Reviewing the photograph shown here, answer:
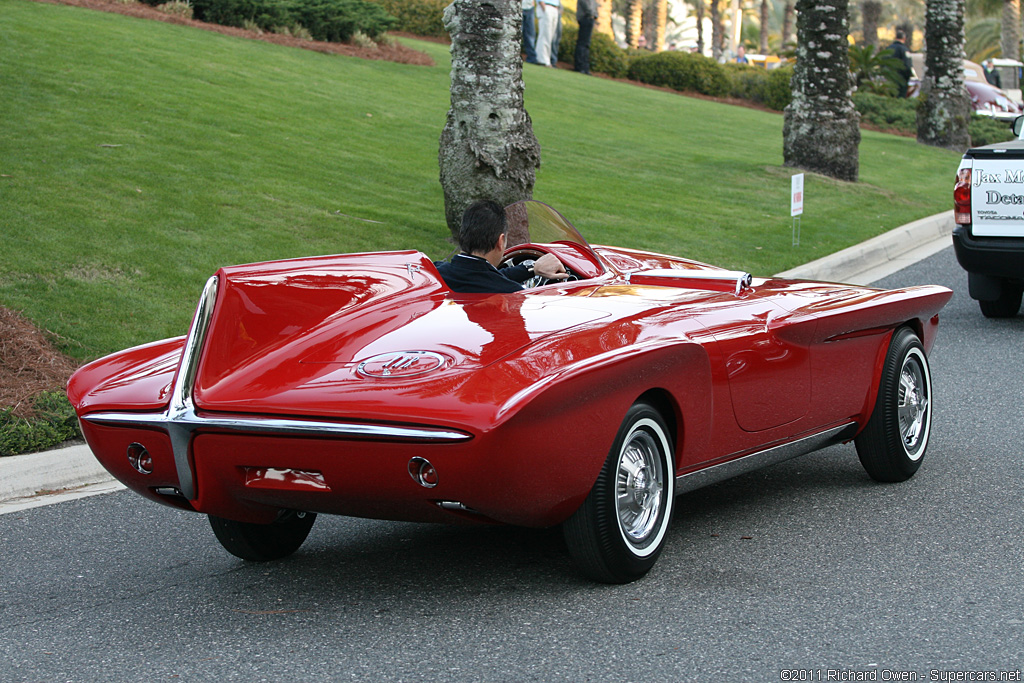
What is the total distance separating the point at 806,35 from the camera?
1664 cm

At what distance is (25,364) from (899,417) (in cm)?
499

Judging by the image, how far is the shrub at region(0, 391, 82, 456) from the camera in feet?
20.0

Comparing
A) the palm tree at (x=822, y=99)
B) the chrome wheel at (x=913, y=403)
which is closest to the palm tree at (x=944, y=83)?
the palm tree at (x=822, y=99)

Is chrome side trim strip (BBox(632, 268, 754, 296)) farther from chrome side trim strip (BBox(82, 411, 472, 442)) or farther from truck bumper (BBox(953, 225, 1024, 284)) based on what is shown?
truck bumper (BBox(953, 225, 1024, 284))

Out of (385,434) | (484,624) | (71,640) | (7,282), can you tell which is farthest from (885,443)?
(7,282)

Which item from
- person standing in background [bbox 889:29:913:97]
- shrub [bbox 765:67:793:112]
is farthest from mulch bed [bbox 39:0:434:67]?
person standing in background [bbox 889:29:913:97]

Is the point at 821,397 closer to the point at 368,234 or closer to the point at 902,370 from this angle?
the point at 902,370

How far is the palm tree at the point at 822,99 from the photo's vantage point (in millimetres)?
16469

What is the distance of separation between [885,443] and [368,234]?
21.8 feet

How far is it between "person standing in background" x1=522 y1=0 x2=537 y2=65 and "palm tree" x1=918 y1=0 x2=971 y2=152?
11.1 metres

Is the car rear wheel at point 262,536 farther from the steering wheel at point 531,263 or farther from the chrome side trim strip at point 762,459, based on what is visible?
the chrome side trim strip at point 762,459

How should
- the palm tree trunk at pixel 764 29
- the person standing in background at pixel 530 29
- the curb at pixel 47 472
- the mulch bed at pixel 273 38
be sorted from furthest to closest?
the palm tree trunk at pixel 764 29 → the person standing in background at pixel 530 29 → the mulch bed at pixel 273 38 → the curb at pixel 47 472

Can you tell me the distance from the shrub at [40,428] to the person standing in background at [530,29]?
26.1 metres

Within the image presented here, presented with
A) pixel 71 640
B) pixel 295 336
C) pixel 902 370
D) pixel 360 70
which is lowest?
pixel 71 640
